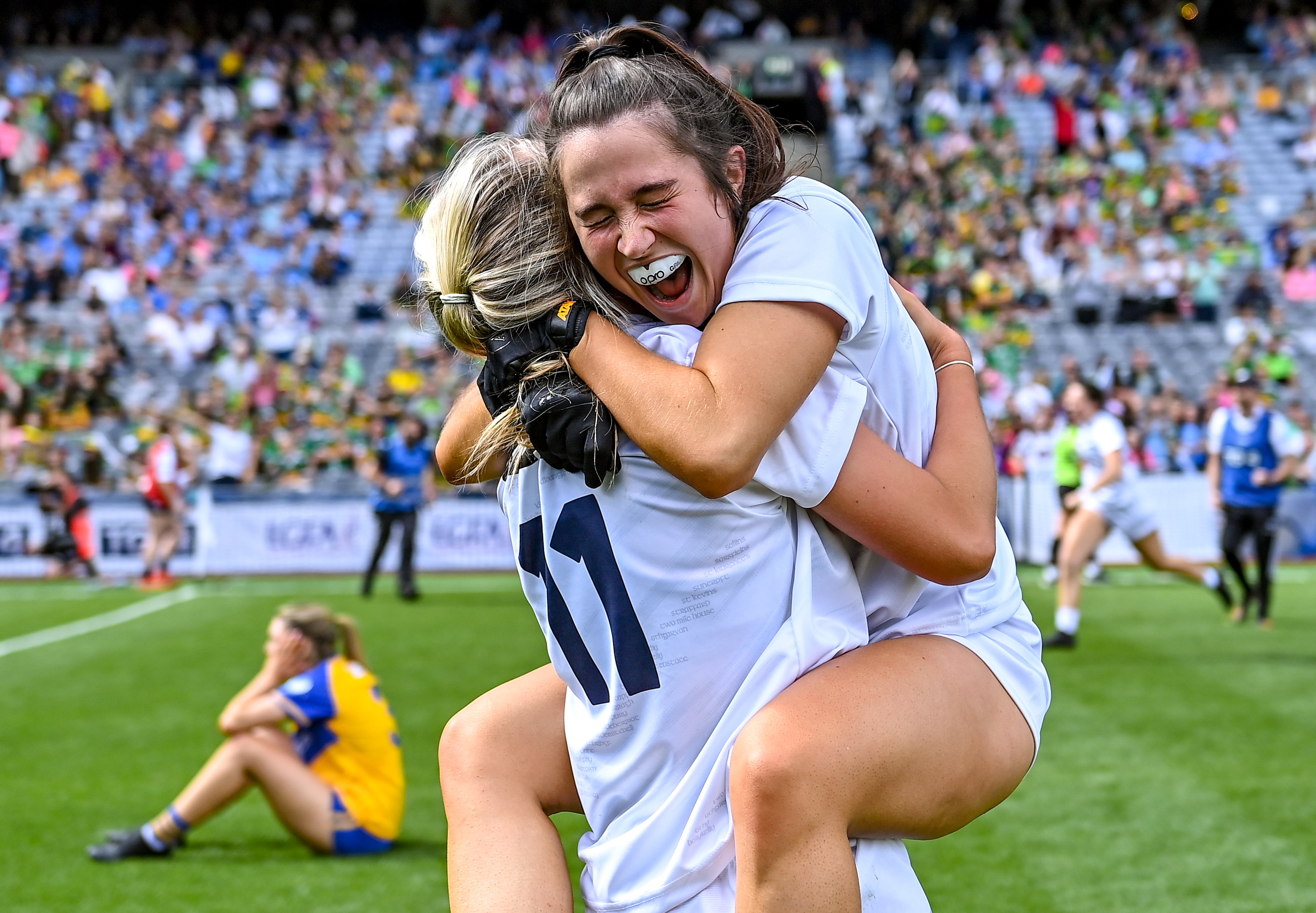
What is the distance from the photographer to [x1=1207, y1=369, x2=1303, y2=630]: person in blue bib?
11.1 m

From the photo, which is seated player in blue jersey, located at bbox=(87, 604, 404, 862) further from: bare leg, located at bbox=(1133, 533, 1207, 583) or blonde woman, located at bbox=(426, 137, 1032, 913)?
bare leg, located at bbox=(1133, 533, 1207, 583)

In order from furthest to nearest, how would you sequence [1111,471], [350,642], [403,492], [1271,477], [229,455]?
[229,455], [403,492], [1271,477], [1111,471], [350,642]

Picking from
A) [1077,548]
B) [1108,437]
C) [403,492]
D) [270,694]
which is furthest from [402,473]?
[270,694]

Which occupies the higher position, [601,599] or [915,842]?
[601,599]

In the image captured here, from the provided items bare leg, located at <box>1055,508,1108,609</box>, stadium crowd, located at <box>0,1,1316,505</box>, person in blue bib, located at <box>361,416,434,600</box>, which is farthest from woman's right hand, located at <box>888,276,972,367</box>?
stadium crowd, located at <box>0,1,1316,505</box>

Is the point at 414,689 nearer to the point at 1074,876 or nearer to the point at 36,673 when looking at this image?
the point at 36,673

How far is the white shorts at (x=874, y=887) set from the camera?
1.73 meters

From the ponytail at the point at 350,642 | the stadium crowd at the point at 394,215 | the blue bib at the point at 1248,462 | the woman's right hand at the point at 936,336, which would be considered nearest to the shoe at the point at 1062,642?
the blue bib at the point at 1248,462

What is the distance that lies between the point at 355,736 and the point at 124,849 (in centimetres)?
104

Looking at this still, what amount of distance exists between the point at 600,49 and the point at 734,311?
1.47 ft

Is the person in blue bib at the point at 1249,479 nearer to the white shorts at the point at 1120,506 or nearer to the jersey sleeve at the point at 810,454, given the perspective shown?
the white shorts at the point at 1120,506

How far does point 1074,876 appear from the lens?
5023 mm

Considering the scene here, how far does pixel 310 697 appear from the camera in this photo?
5.62 m

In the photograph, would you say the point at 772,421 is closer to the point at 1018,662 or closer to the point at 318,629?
the point at 1018,662
